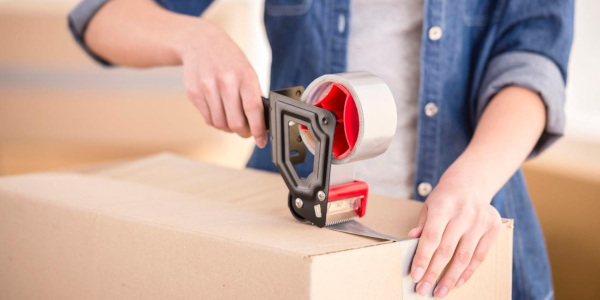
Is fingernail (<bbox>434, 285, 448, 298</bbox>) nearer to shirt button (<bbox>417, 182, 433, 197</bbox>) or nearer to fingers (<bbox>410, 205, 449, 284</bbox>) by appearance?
fingers (<bbox>410, 205, 449, 284</bbox>)

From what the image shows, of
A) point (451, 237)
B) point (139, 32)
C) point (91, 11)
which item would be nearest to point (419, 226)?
point (451, 237)

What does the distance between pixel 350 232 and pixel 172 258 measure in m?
0.16

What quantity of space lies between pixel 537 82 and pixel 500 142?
0.34ft

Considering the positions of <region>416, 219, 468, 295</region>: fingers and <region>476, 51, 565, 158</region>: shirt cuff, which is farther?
<region>476, 51, 565, 158</region>: shirt cuff

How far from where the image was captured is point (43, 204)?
0.73 m

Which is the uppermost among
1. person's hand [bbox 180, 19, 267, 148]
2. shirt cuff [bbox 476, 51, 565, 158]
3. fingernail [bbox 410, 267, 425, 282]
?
person's hand [bbox 180, 19, 267, 148]

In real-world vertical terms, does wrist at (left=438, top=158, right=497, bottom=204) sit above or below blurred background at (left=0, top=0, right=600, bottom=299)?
above

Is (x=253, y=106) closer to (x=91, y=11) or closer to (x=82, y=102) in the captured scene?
(x=91, y=11)

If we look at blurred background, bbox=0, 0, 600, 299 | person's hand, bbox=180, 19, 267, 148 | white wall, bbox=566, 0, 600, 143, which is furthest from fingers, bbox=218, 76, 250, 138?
blurred background, bbox=0, 0, 600, 299

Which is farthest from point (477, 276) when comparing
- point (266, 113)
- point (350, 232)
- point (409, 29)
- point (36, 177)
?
point (36, 177)

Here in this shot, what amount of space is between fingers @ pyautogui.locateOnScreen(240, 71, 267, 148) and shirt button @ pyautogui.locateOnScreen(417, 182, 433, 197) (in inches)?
11.8

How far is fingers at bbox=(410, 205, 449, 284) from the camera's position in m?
0.60

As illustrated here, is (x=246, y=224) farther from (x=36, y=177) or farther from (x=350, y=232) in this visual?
(x=36, y=177)

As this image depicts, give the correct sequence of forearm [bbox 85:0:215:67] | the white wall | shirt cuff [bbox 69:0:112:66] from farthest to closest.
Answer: the white wall, shirt cuff [bbox 69:0:112:66], forearm [bbox 85:0:215:67]
